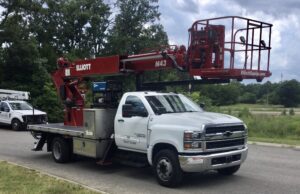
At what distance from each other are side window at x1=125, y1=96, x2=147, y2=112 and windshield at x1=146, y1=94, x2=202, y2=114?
0.68 feet

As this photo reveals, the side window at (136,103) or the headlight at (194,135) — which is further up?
the side window at (136,103)

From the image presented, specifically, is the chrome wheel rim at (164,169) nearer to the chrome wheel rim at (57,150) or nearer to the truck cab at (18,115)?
the chrome wheel rim at (57,150)

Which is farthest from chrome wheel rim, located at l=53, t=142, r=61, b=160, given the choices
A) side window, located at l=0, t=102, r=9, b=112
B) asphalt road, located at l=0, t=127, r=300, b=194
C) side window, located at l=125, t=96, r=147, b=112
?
side window, located at l=0, t=102, r=9, b=112

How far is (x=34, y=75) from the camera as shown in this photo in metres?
40.8

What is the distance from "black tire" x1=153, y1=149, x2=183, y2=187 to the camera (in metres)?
10.2

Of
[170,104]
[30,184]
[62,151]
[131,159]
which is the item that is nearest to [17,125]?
[62,151]

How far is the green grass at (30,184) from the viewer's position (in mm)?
9430

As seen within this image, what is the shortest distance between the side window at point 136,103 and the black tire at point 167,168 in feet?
4.36

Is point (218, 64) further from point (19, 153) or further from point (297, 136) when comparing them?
point (297, 136)

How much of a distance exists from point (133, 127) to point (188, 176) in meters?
1.78

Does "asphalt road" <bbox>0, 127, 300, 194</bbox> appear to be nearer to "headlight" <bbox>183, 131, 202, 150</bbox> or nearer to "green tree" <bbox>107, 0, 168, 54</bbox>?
"headlight" <bbox>183, 131, 202, 150</bbox>

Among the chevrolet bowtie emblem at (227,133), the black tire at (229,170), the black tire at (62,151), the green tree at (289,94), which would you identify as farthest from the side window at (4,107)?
the green tree at (289,94)

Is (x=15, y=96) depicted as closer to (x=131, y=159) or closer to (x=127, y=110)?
(x=131, y=159)

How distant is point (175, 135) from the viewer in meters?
10.3
